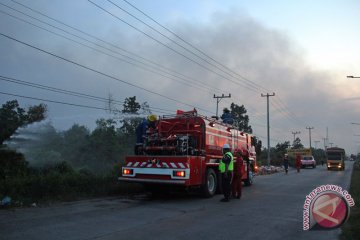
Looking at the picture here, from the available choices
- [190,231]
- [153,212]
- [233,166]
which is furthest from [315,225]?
[233,166]

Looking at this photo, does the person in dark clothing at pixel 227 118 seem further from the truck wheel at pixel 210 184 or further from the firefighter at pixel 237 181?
the firefighter at pixel 237 181

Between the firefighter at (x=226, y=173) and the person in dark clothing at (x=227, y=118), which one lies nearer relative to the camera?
the firefighter at (x=226, y=173)

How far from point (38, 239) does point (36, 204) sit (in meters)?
4.82

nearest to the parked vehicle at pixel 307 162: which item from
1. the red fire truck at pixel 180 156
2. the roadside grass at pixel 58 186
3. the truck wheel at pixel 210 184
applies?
the red fire truck at pixel 180 156

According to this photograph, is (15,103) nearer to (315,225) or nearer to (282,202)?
(282,202)

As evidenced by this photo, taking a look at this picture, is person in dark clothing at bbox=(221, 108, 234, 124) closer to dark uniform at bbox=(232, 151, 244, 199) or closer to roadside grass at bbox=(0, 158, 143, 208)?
dark uniform at bbox=(232, 151, 244, 199)

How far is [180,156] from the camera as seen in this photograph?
13891 mm

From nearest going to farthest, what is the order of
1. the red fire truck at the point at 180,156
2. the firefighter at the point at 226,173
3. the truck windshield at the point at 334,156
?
the red fire truck at the point at 180,156 < the firefighter at the point at 226,173 < the truck windshield at the point at 334,156

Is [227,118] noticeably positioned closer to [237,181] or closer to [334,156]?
[237,181]

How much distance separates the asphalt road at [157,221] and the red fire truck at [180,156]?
35.9 inches

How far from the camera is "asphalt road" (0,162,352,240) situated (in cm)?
808

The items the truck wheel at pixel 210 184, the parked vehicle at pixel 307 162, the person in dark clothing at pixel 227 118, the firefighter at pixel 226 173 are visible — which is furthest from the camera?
the parked vehicle at pixel 307 162

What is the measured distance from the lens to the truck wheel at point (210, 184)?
49.0ft

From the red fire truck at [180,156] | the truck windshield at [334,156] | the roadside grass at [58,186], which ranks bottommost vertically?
the roadside grass at [58,186]
